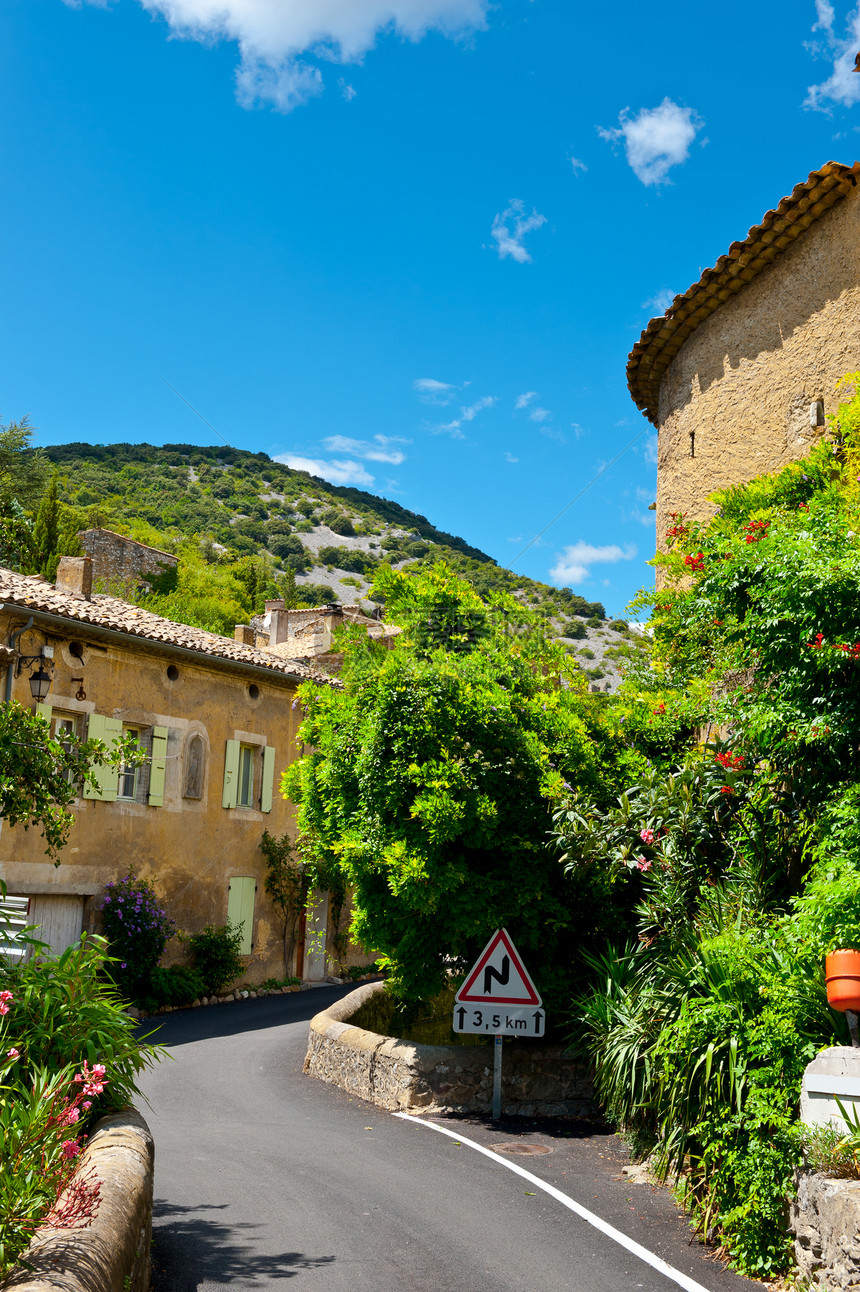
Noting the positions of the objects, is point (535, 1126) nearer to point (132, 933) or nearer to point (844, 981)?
point (844, 981)

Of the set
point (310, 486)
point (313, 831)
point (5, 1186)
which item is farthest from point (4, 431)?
point (310, 486)

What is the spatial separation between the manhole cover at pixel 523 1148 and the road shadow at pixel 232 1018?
24.1 feet

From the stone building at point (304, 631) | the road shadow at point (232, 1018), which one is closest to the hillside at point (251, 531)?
the stone building at point (304, 631)

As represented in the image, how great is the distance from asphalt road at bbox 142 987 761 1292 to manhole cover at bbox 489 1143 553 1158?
3.2 inches

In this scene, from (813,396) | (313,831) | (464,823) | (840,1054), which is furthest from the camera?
(313,831)

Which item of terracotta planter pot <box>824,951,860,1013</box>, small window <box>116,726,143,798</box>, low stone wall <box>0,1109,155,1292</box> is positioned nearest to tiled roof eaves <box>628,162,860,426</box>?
terracotta planter pot <box>824,951,860,1013</box>

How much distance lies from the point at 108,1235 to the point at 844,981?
13.7 ft

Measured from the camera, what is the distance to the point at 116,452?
11238 cm

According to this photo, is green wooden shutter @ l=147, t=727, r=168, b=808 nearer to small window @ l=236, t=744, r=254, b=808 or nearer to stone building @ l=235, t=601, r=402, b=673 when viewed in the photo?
small window @ l=236, t=744, r=254, b=808

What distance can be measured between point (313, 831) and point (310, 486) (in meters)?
125

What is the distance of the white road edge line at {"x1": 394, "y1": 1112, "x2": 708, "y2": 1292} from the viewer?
5.96m

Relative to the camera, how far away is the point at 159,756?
21438 mm

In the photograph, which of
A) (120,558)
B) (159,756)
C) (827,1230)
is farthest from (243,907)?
(120,558)

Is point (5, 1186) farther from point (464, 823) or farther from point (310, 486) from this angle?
point (310, 486)
